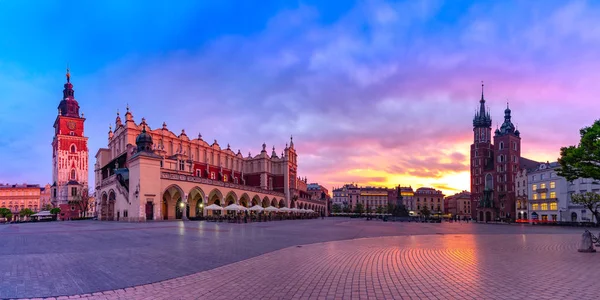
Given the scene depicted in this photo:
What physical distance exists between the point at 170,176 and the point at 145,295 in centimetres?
4414

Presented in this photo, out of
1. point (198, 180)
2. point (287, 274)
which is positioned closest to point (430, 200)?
point (198, 180)

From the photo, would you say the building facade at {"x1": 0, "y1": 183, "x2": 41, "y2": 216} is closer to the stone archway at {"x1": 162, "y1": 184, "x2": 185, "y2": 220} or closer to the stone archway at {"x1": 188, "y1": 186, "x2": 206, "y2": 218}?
the stone archway at {"x1": 188, "y1": 186, "x2": 206, "y2": 218}

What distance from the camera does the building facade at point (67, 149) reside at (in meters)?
120

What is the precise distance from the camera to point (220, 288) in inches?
363

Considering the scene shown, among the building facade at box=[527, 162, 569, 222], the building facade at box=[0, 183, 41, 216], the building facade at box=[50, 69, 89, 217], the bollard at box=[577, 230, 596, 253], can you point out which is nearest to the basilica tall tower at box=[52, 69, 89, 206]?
the building facade at box=[50, 69, 89, 217]

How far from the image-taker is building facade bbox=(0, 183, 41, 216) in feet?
474

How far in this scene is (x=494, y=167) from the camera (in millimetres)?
114750

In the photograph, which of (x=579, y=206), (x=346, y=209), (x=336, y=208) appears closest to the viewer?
(x=579, y=206)

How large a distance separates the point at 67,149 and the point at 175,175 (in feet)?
301

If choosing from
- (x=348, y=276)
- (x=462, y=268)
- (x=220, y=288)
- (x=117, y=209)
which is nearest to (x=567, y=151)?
(x=462, y=268)

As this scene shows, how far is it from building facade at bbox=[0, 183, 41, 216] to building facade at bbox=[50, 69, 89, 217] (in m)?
34.6

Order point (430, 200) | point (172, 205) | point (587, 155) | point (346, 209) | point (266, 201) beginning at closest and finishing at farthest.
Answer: point (587, 155) < point (172, 205) < point (266, 201) < point (346, 209) < point (430, 200)

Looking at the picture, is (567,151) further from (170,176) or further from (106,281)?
(170,176)

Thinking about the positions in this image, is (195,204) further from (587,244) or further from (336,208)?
(336,208)
